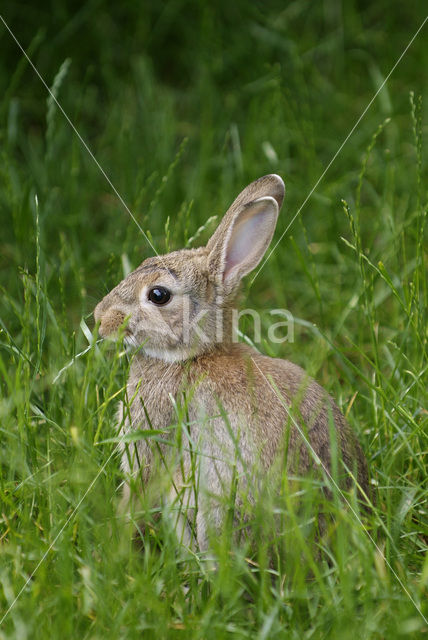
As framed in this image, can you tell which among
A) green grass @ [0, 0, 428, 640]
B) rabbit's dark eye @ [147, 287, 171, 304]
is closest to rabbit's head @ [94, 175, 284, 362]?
rabbit's dark eye @ [147, 287, 171, 304]

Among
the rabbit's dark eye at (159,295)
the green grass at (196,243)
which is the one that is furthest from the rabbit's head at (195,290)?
the green grass at (196,243)

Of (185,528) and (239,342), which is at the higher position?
(239,342)

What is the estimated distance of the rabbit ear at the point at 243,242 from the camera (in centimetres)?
376

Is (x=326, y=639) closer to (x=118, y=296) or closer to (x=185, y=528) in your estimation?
(x=185, y=528)

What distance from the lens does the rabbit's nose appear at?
3.71 metres

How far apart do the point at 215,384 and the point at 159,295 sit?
1.68 feet

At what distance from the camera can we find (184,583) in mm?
3133

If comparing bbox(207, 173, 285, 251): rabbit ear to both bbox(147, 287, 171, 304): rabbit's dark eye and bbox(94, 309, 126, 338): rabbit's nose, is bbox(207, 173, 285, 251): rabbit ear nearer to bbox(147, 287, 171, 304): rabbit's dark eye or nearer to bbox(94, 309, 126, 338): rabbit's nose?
bbox(147, 287, 171, 304): rabbit's dark eye

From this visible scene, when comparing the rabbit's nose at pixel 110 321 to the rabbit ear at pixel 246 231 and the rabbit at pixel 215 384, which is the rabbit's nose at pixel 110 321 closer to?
the rabbit at pixel 215 384

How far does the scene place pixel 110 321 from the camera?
372 centimetres

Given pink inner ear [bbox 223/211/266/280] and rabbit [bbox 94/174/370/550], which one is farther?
pink inner ear [bbox 223/211/266/280]

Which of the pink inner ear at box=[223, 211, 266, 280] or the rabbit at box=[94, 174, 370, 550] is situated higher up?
the pink inner ear at box=[223, 211, 266, 280]

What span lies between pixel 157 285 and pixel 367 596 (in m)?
1.61

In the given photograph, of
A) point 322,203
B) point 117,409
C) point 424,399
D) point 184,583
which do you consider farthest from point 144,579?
point 322,203
